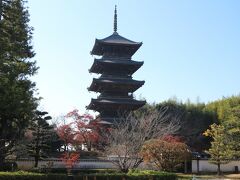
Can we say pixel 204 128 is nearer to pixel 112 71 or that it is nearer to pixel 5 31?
pixel 112 71

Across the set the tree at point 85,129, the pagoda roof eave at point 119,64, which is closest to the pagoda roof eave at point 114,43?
the pagoda roof eave at point 119,64

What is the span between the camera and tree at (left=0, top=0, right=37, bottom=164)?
28766 mm

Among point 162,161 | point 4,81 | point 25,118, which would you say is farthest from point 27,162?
point 4,81

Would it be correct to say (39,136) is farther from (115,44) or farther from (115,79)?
(115,44)

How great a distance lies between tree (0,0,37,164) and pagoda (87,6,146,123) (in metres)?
22.6

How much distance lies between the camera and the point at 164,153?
117ft

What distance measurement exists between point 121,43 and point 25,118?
1035 inches

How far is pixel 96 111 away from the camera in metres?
59.1

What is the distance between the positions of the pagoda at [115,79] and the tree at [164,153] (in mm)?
18220

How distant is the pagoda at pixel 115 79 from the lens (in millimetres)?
56188

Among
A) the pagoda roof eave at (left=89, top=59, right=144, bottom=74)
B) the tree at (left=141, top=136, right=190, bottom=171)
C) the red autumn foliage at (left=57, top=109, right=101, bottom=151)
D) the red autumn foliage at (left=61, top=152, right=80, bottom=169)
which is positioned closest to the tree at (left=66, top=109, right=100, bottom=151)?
the red autumn foliage at (left=57, top=109, right=101, bottom=151)

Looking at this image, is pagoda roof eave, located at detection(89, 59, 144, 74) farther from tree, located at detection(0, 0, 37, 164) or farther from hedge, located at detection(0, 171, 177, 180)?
hedge, located at detection(0, 171, 177, 180)

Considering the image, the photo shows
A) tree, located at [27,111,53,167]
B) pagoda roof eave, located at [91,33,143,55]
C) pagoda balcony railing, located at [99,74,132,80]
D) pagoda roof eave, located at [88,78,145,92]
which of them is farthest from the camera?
pagoda roof eave, located at [91,33,143,55]

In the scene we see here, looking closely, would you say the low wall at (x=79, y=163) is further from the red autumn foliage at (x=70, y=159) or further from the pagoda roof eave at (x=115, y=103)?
the pagoda roof eave at (x=115, y=103)
